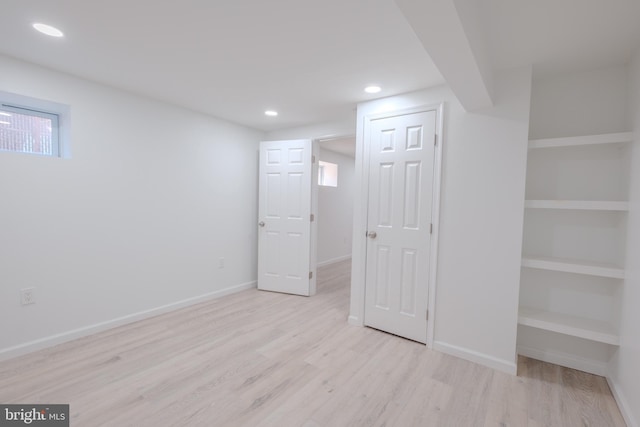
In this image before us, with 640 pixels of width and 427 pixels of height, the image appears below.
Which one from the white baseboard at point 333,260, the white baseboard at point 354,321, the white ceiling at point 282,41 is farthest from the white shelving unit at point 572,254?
the white baseboard at point 333,260

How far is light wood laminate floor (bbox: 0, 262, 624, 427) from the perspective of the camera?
1706 millimetres

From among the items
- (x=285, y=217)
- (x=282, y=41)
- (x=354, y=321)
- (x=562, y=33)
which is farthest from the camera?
(x=285, y=217)

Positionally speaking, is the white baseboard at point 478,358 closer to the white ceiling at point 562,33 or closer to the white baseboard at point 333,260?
the white ceiling at point 562,33

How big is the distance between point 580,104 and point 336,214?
14.4 ft

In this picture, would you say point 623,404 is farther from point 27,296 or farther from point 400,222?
point 27,296

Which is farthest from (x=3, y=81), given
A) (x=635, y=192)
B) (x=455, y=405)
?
(x=635, y=192)

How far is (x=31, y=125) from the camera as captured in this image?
2436 millimetres

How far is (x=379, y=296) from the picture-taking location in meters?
2.85

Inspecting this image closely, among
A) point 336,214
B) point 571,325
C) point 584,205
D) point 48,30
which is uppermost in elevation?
point 48,30

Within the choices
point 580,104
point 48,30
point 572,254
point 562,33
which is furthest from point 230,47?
point 572,254

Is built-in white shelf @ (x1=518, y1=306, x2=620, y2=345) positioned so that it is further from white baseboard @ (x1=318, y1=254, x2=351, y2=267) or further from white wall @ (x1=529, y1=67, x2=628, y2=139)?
white baseboard @ (x1=318, y1=254, x2=351, y2=267)

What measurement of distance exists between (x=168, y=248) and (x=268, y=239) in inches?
50.5

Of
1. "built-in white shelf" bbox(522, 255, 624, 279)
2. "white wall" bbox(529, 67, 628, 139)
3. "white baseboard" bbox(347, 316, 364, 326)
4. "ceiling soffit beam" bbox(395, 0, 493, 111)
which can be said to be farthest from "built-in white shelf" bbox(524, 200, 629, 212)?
"white baseboard" bbox(347, 316, 364, 326)

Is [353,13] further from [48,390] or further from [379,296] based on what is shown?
[48,390]
